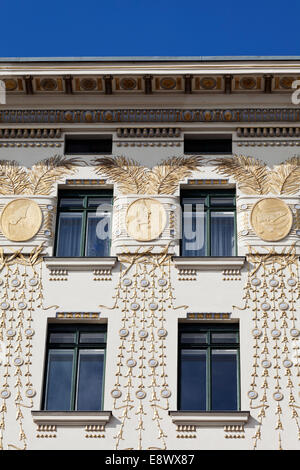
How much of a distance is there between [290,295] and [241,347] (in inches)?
61.5

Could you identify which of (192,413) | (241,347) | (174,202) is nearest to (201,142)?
(174,202)

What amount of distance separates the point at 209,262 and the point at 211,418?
3.49 metres

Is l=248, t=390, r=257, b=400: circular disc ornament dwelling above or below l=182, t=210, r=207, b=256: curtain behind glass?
below

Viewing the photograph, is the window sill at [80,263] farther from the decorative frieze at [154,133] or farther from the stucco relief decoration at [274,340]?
the decorative frieze at [154,133]

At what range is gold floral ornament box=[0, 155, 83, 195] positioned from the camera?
22.6 metres

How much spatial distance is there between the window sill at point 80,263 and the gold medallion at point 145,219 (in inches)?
34.1

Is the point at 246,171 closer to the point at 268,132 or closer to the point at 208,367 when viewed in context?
the point at 268,132

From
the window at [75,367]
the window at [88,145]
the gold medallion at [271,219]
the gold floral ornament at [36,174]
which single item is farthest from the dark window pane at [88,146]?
the window at [75,367]

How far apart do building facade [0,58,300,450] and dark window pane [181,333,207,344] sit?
0.02m

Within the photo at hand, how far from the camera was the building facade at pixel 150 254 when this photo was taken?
1967 cm

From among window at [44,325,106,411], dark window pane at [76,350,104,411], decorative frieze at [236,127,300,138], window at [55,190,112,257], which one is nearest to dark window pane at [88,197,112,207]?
window at [55,190,112,257]

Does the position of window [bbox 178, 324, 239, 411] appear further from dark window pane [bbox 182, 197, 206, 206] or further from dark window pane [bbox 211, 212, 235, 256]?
dark window pane [bbox 182, 197, 206, 206]

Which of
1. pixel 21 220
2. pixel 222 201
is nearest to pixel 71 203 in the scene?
pixel 21 220
